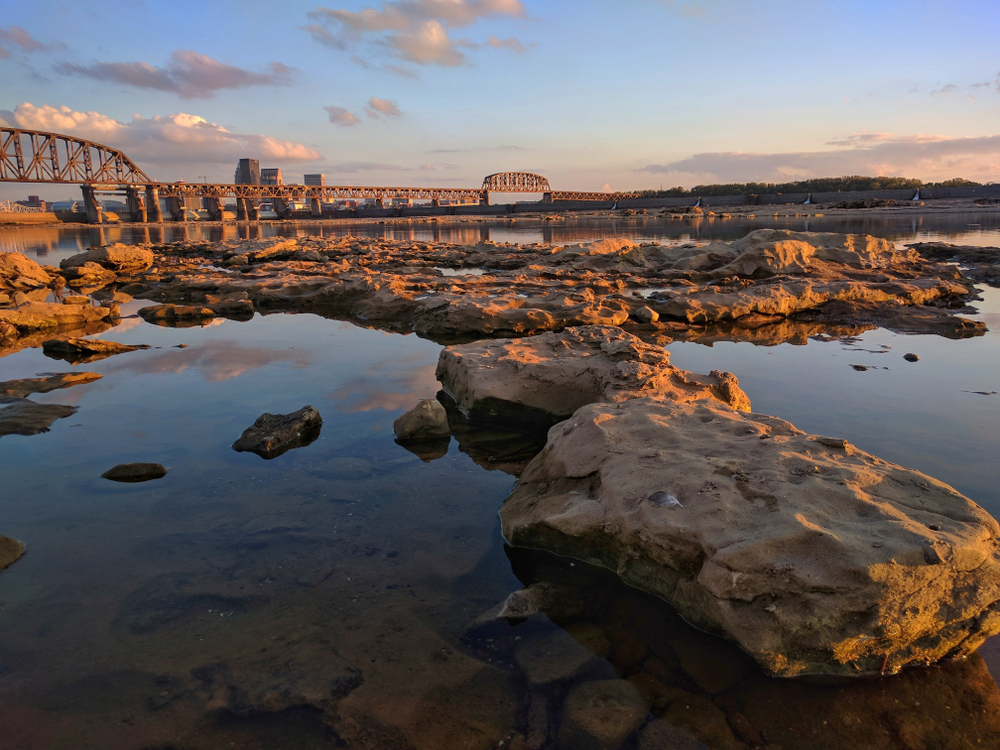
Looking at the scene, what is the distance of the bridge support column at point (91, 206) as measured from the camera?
73.7 meters

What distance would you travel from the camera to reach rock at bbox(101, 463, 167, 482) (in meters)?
4.08

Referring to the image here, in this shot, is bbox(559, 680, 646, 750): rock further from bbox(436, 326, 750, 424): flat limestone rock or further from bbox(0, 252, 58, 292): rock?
bbox(0, 252, 58, 292): rock

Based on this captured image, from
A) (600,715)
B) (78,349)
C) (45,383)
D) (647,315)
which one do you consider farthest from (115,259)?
(600,715)

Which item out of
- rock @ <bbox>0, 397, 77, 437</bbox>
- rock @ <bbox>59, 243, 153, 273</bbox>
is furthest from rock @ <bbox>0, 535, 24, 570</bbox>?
rock @ <bbox>59, 243, 153, 273</bbox>

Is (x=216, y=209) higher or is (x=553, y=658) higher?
(x=216, y=209)

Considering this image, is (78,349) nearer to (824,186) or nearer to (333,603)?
(333,603)

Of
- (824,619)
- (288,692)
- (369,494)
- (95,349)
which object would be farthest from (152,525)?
(95,349)

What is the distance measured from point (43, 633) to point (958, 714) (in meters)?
3.81

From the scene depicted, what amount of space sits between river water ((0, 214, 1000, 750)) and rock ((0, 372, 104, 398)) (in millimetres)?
889

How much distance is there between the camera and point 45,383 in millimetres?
6297

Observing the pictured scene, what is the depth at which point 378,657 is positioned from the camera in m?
2.46

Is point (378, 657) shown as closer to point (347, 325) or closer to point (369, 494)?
point (369, 494)

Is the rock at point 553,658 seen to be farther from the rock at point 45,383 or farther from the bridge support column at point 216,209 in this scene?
the bridge support column at point 216,209

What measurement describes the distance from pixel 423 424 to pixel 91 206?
8988cm
